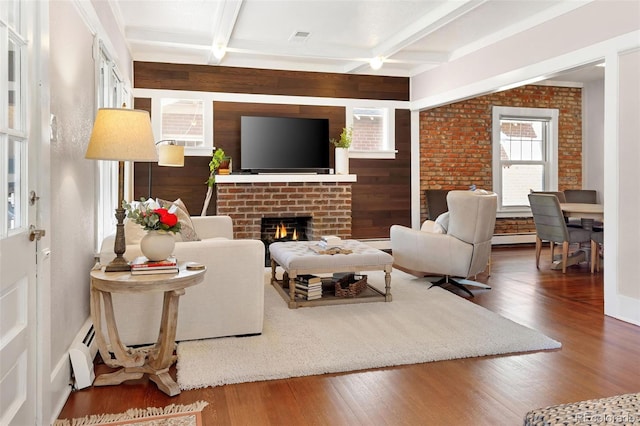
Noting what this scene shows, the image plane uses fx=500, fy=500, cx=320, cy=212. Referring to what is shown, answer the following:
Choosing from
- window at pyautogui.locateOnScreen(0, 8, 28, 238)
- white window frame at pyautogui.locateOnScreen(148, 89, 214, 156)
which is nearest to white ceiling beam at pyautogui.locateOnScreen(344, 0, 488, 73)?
white window frame at pyautogui.locateOnScreen(148, 89, 214, 156)

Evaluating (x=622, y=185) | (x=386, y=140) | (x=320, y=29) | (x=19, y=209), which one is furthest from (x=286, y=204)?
(x=19, y=209)

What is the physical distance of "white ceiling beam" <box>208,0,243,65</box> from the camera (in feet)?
15.0

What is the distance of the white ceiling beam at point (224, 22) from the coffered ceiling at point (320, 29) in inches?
0.4

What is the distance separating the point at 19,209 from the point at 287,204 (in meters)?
4.93

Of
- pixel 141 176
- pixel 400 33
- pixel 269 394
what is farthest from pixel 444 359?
pixel 141 176

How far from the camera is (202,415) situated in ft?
7.59

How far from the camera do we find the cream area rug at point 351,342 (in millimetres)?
2855

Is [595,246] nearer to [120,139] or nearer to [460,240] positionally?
[460,240]

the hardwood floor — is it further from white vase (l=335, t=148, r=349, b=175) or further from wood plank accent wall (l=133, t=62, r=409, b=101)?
wood plank accent wall (l=133, t=62, r=409, b=101)

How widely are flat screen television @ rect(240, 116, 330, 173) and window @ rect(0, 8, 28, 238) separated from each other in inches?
192

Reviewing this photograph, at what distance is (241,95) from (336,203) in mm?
1987

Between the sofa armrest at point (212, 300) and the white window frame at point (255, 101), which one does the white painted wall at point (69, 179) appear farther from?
the white window frame at point (255, 101)

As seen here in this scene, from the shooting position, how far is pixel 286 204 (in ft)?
22.4

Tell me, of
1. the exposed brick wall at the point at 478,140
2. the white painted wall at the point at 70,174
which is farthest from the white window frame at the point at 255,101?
the white painted wall at the point at 70,174
